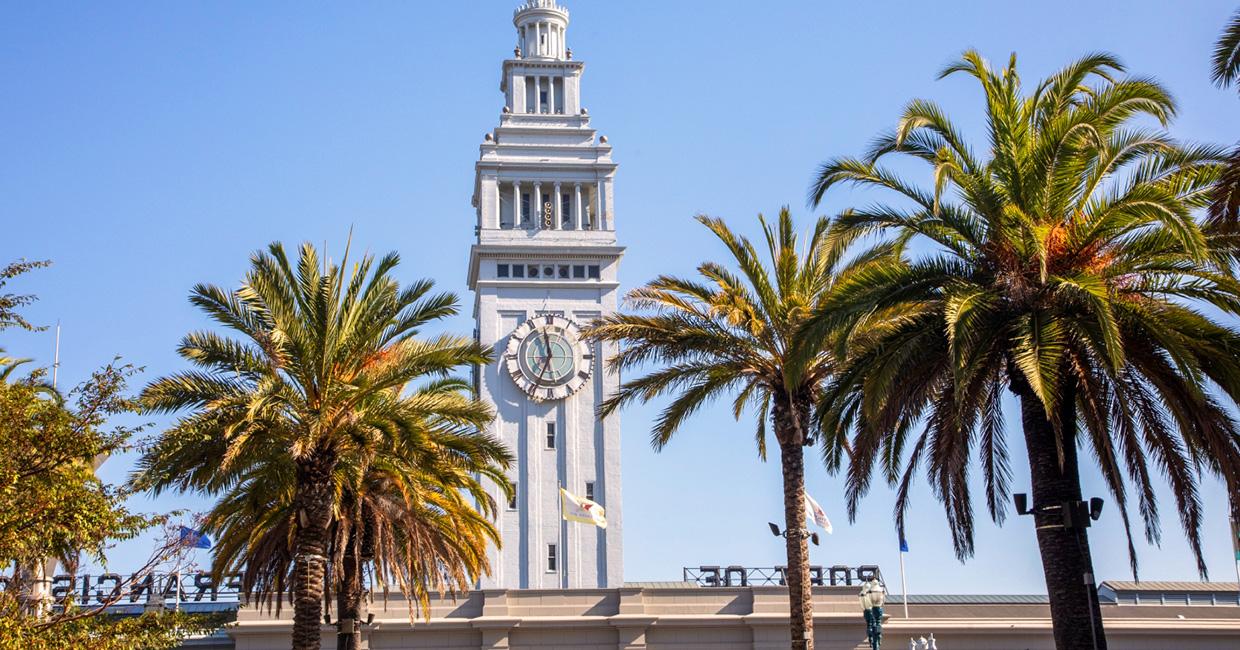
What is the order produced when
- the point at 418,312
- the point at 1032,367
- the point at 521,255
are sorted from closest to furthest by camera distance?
1. the point at 1032,367
2. the point at 418,312
3. the point at 521,255

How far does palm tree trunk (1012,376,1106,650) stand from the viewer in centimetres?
2662

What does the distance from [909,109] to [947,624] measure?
83.9 feet

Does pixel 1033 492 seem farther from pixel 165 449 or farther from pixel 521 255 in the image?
pixel 521 255

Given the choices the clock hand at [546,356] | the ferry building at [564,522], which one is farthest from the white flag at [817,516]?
the clock hand at [546,356]

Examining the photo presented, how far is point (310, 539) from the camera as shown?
31.4m

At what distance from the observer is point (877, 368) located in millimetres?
27625

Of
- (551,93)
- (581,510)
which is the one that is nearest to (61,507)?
(581,510)

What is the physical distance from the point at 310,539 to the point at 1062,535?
14.9m

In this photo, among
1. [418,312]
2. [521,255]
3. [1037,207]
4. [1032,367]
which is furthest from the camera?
[521,255]

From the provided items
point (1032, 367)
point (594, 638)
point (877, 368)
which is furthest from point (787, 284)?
point (594, 638)

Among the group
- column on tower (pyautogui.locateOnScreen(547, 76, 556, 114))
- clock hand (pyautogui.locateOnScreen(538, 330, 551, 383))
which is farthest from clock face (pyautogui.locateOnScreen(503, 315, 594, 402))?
column on tower (pyautogui.locateOnScreen(547, 76, 556, 114))

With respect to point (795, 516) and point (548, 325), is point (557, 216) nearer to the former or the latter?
point (548, 325)

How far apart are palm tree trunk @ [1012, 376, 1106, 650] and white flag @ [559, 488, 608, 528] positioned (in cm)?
3481

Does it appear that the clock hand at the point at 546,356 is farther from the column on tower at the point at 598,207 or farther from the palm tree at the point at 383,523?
the palm tree at the point at 383,523
